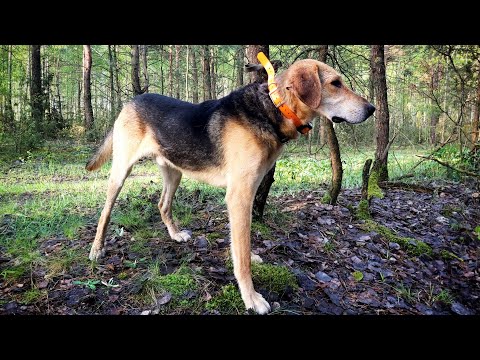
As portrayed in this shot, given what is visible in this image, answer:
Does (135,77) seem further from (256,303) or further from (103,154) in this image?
(256,303)

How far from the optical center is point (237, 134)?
11.2 ft

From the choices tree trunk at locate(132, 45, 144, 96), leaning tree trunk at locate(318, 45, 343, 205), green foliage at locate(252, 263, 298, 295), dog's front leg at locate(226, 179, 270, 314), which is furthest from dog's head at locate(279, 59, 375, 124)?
tree trunk at locate(132, 45, 144, 96)

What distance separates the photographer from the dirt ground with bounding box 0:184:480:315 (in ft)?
10.2

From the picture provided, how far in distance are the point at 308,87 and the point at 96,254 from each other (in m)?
2.84

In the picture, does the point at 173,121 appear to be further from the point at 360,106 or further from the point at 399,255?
the point at 399,255

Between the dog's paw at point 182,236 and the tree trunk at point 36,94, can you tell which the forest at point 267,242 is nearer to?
the dog's paw at point 182,236

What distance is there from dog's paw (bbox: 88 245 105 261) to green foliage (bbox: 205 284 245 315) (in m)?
1.47

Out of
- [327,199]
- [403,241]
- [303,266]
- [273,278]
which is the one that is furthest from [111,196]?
[403,241]

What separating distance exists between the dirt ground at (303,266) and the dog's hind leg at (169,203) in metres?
0.12

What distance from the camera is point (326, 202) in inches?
223

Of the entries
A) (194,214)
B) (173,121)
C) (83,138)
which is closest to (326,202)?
(194,214)

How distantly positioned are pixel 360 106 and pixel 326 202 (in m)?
2.64

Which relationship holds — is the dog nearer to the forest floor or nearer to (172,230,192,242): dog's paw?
the forest floor

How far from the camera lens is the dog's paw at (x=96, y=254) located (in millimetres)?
3727
